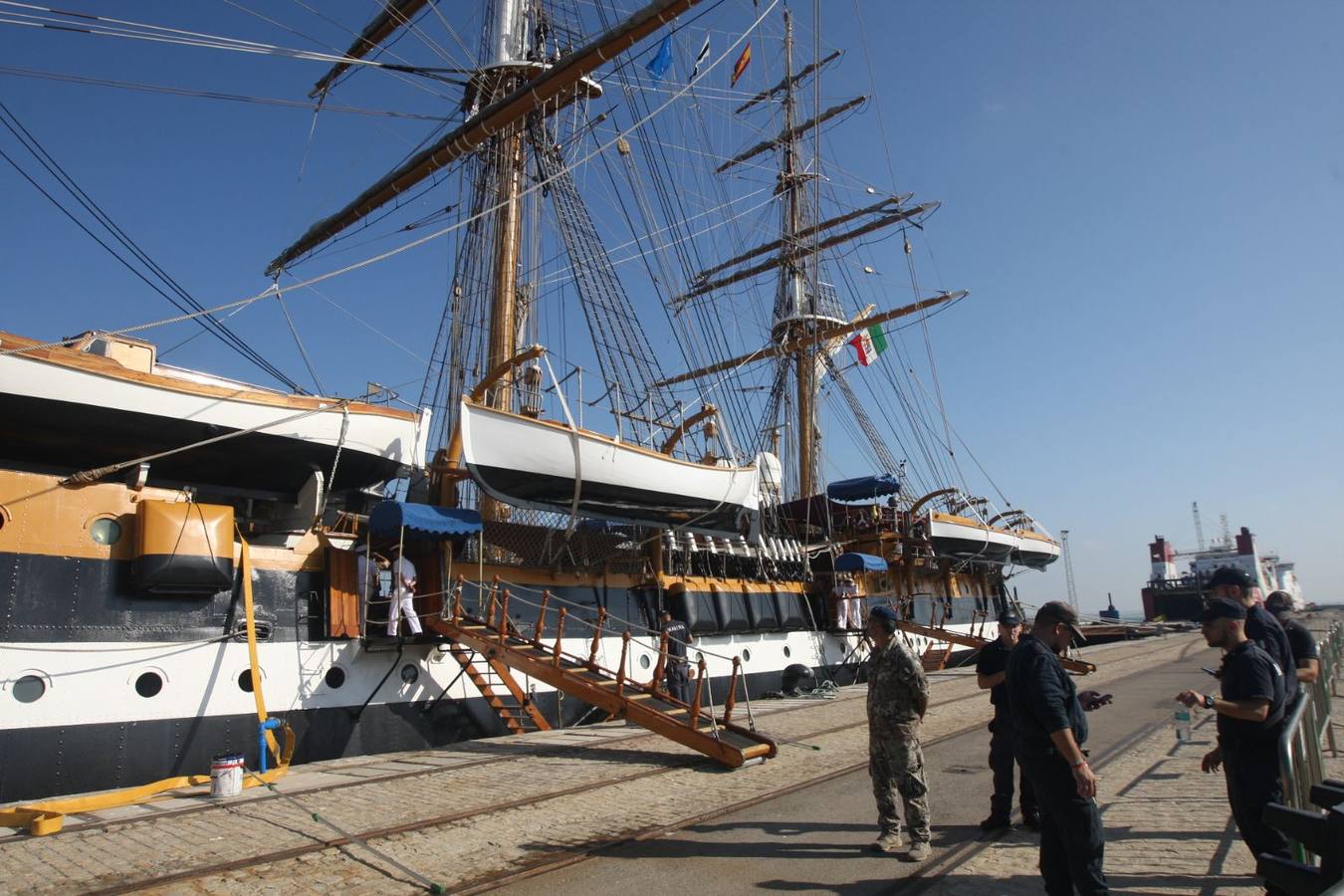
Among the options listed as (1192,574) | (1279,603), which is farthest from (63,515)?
(1192,574)

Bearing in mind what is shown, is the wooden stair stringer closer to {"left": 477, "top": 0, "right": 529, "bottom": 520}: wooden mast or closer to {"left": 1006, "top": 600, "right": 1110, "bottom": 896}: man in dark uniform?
{"left": 477, "top": 0, "right": 529, "bottom": 520}: wooden mast

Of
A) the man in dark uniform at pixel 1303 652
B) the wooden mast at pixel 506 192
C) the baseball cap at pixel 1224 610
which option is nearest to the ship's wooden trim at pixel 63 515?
the wooden mast at pixel 506 192

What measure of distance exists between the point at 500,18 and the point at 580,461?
12.5 metres

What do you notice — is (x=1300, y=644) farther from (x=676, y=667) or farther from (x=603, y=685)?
(x=676, y=667)

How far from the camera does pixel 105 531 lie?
7984mm

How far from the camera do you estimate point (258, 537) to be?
32.1 feet

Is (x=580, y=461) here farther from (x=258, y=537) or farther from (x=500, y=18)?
(x=500, y=18)

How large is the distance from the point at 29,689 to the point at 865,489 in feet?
63.6

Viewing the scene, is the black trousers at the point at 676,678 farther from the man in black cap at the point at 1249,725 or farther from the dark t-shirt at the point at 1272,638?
the man in black cap at the point at 1249,725

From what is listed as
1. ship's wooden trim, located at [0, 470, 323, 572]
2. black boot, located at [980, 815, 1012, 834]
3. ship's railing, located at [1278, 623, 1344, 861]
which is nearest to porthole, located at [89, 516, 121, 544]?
ship's wooden trim, located at [0, 470, 323, 572]

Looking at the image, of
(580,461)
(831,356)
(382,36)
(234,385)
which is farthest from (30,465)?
(831,356)

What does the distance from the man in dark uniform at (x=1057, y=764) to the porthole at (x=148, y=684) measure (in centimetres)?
779

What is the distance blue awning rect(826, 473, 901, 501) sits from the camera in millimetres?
22938

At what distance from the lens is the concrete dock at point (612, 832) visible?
457 cm
